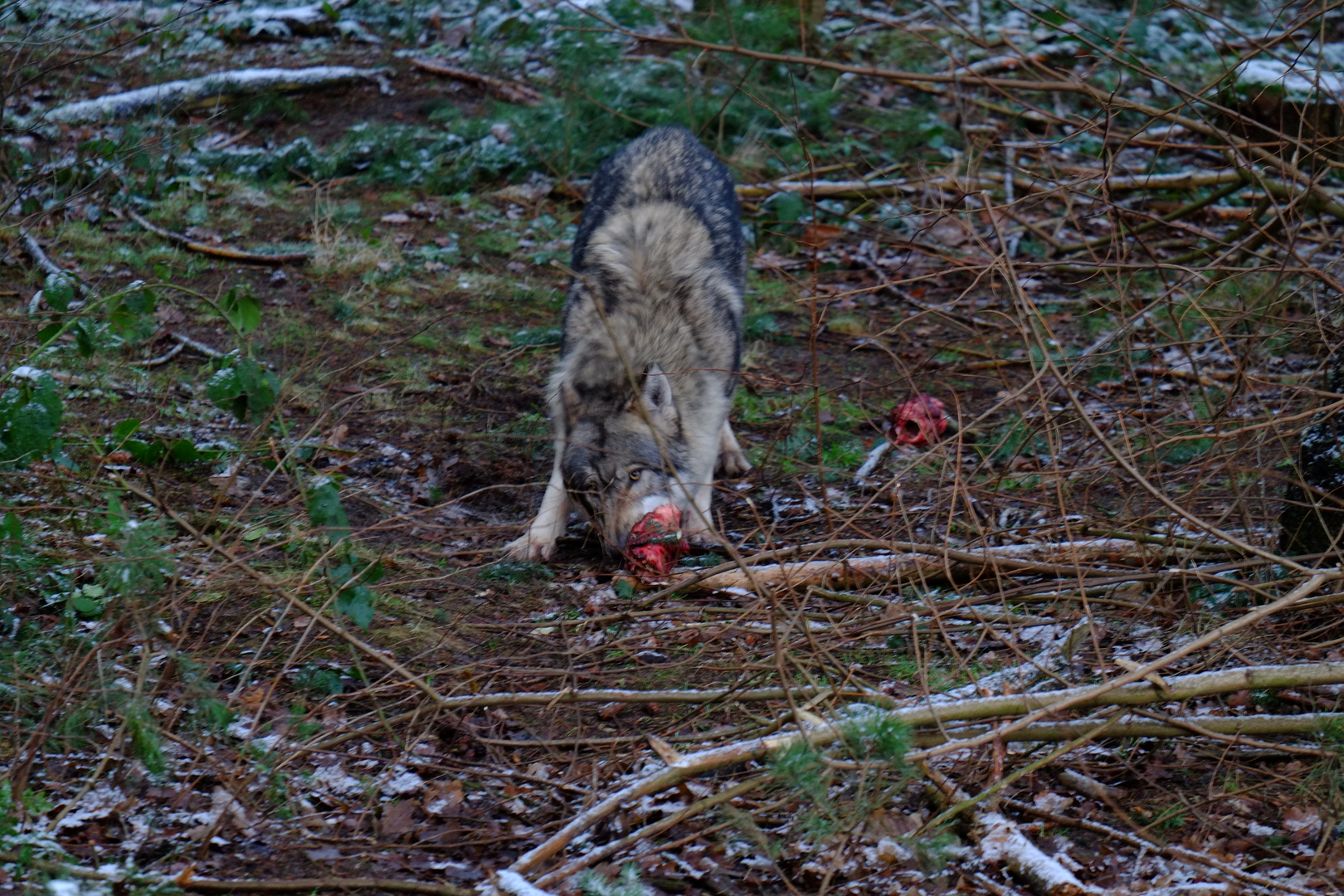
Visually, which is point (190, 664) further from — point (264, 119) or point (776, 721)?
point (264, 119)

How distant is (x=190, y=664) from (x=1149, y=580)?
346 centimetres

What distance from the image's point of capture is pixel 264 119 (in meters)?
11.5

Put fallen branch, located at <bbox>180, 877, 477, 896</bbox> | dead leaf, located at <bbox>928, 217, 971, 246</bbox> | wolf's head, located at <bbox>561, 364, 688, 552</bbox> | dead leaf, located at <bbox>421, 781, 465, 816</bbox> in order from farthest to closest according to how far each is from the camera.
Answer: dead leaf, located at <bbox>928, 217, 971, 246</bbox>
wolf's head, located at <bbox>561, 364, 688, 552</bbox>
dead leaf, located at <bbox>421, 781, 465, 816</bbox>
fallen branch, located at <bbox>180, 877, 477, 896</bbox>

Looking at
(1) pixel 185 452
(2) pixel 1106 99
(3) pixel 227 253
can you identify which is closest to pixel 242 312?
(1) pixel 185 452

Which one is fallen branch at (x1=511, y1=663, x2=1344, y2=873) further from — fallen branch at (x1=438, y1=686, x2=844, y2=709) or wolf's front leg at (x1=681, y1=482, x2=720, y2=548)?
wolf's front leg at (x1=681, y1=482, x2=720, y2=548)

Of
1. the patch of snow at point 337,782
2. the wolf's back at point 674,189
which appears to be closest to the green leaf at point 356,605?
the patch of snow at point 337,782

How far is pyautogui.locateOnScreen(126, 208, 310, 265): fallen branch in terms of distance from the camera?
895 centimetres

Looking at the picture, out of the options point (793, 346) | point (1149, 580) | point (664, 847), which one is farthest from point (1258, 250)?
point (664, 847)

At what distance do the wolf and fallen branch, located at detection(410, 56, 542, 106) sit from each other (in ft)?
18.4

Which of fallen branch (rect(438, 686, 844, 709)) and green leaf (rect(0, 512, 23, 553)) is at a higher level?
green leaf (rect(0, 512, 23, 553))

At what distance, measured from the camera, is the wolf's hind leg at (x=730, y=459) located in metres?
6.89

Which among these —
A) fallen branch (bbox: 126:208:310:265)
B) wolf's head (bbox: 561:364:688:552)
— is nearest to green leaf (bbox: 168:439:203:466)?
wolf's head (bbox: 561:364:688:552)

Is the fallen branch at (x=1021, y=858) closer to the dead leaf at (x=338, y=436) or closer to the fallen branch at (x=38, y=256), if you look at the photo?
the dead leaf at (x=338, y=436)

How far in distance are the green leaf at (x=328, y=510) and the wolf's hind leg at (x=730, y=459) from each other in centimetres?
339
